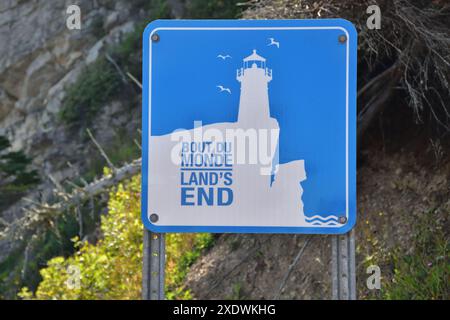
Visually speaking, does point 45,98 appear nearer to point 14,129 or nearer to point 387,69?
point 14,129

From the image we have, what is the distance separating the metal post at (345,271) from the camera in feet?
11.5

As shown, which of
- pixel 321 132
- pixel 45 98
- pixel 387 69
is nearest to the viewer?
pixel 321 132

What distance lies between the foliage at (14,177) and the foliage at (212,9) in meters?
4.50

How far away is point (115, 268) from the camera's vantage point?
25.3 ft

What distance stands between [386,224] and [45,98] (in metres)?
10.8

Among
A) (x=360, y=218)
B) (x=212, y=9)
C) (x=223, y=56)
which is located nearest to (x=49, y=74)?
(x=212, y=9)

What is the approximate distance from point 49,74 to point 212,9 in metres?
5.11

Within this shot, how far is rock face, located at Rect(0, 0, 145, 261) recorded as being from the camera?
15.1 m

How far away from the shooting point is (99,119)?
15.1 m

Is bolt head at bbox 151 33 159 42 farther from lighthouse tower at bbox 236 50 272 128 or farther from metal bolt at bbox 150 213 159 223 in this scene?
metal bolt at bbox 150 213 159 223

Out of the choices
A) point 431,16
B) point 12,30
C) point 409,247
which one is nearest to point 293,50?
point 431,16

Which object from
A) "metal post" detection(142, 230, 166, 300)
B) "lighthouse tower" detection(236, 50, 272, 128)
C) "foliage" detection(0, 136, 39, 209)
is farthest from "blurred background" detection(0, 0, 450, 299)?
"metal post" detection(142, 230, 166, 300)

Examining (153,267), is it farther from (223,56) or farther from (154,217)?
(223,56)

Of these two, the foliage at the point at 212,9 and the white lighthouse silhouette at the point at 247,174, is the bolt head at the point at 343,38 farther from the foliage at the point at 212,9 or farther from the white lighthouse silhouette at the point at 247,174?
the foliage at the point at 212,9
